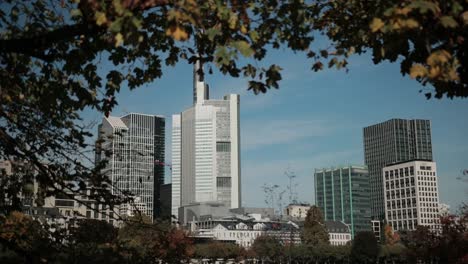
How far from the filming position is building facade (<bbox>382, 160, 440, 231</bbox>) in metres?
184

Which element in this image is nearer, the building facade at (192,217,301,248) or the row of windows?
the building facade at (192,217,301,248)

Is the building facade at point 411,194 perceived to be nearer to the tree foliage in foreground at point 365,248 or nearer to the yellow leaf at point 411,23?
the tree foliage in foreground at point 365,248

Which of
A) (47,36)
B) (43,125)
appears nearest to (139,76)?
(43,125)

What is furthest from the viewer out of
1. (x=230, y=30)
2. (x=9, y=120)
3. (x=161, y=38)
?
(x=9, y=120)

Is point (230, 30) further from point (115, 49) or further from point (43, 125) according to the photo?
point (43, 125)

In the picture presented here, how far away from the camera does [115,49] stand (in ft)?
27.5

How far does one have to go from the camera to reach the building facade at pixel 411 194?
603ft

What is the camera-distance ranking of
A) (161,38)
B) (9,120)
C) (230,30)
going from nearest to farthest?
(230,30) → (161,38) → (9,120)

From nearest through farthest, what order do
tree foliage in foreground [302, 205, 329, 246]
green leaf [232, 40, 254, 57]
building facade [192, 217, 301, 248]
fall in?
green leaf [232, 40, 254, 57] → tree foliage in foreground [302, 205, 329, 246] → building facade [192, 217, 301, 248]

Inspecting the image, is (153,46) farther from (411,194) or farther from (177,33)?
(411,194)

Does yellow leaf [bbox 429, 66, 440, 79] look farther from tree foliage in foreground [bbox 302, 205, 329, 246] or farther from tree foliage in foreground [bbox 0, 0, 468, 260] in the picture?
tree foliage in foreground [bbox 302, 205, 329, 246]

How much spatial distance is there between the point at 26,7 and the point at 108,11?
3.06 metres

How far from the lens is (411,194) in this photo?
18675cm

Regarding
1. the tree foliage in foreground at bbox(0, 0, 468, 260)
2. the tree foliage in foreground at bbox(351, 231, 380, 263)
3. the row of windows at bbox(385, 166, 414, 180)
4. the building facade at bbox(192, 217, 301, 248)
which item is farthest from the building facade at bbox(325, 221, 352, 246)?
the tree foliage in foreground at bbox(0, 0, 468, 260)
